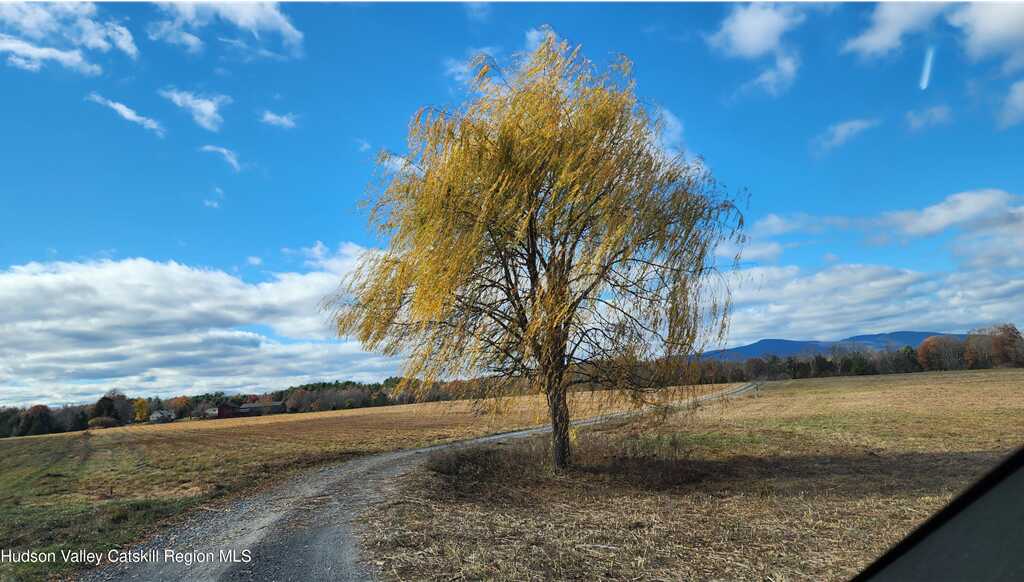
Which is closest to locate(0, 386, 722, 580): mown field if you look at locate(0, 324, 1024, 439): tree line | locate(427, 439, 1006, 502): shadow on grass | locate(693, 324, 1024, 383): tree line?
locate(427, 439, 1006, 502): shadow on grass

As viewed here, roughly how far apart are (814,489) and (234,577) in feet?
34.8

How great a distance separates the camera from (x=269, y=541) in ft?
27.3

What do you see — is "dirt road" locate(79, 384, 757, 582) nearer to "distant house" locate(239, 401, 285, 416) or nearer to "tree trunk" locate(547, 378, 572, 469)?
"tree trunk" locate(547, 378, 572, 469)

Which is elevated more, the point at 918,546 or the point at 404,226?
the point at 404,226

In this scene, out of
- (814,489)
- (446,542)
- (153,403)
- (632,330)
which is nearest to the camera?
(446,542)

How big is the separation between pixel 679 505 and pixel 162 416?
388 feet

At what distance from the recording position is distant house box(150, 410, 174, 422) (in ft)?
342

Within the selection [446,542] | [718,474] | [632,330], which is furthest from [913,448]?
[446,542]

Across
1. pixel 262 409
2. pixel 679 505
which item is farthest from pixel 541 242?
pixel 262 409

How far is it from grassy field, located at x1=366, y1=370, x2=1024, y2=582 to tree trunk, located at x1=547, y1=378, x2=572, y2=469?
0.39 metres

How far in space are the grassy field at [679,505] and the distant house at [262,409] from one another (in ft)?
318

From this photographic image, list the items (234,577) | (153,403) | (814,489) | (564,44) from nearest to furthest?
(234,577), (814,489), (564,44), (153,403)

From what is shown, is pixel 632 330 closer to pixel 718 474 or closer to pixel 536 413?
pixel 536 413

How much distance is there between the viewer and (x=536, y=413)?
13711 millimetres
